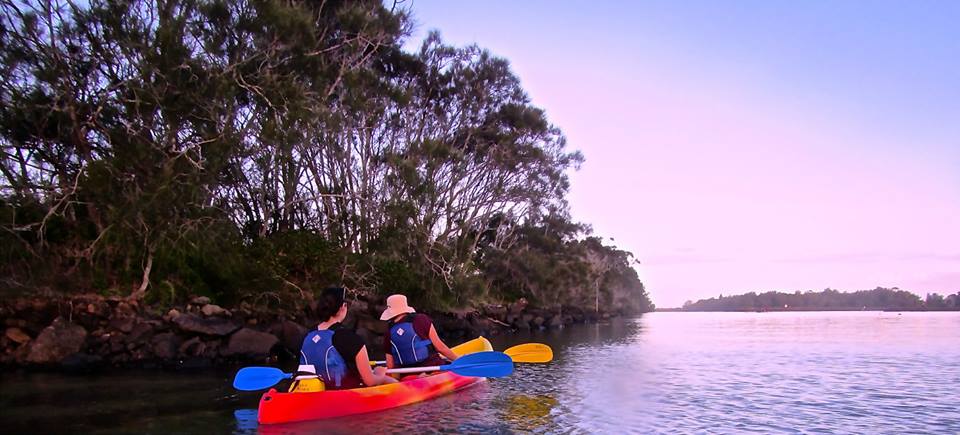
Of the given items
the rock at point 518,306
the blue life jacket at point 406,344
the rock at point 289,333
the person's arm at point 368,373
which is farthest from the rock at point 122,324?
the rock at point 518,306

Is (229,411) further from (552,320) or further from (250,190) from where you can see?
(552,320)

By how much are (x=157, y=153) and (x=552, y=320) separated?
30.1 meters

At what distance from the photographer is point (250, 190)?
21047 mm

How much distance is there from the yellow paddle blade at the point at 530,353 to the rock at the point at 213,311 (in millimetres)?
8483

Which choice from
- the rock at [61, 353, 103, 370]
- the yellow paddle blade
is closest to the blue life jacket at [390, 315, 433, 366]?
the yellow paddle blade

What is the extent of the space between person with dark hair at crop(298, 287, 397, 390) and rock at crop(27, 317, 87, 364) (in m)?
8.72

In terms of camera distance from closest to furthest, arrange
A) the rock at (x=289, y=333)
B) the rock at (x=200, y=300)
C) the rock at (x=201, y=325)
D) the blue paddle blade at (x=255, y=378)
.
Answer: the blue paddle blade at (x=255, y=378) < the rock at (x=201, y=325) < the rock at (x=200, y=300) < the rock at (x=289, y=333)

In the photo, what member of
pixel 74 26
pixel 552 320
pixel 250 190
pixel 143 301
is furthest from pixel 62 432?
pixel 552 320

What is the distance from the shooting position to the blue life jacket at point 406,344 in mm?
10750

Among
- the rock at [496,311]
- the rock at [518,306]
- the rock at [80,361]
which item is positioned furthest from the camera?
the rock at [518,306]

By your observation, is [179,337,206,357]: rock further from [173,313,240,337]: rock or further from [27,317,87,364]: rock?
[27,317,87,364]: rock

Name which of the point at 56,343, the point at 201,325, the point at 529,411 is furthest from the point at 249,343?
the point at 529,411

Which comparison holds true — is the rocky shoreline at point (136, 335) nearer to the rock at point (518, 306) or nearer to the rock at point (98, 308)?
the rock at point (98, 308)

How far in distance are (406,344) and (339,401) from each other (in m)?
2.18
